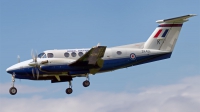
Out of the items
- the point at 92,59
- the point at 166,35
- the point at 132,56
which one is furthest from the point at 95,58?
the point at 166,35

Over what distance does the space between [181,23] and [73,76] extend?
→ 38.9 feet

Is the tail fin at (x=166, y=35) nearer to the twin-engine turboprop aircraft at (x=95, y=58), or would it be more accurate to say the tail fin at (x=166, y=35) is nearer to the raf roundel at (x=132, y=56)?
the twin-engine turboprop aircraft at (x=95, y=58)

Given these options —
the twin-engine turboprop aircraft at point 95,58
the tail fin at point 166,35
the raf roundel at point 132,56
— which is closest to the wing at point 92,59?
the twin-engine turboprop aircraft at point 95,58

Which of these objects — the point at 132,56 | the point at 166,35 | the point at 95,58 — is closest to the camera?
the point at 95,58

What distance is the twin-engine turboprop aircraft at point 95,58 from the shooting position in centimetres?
4475

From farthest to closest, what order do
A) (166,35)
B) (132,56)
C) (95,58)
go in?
(166,35) < (132,56) < (95,58)

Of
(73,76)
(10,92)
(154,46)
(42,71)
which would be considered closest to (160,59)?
(154,46)

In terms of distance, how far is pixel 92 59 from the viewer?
44.9m

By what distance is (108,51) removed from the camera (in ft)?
155

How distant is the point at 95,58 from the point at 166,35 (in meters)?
8.73

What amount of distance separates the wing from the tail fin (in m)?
6.13

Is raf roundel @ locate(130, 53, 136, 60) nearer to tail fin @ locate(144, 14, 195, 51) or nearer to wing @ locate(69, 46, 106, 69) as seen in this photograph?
tail fin @ locate(144, 14, 195, 51)

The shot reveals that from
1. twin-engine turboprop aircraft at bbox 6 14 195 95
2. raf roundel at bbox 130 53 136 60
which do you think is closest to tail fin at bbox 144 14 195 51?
twin-engine turboprop aircraft at bbox 6 14 195 95

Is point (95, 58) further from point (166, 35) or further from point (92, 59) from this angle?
point (166, 35)
